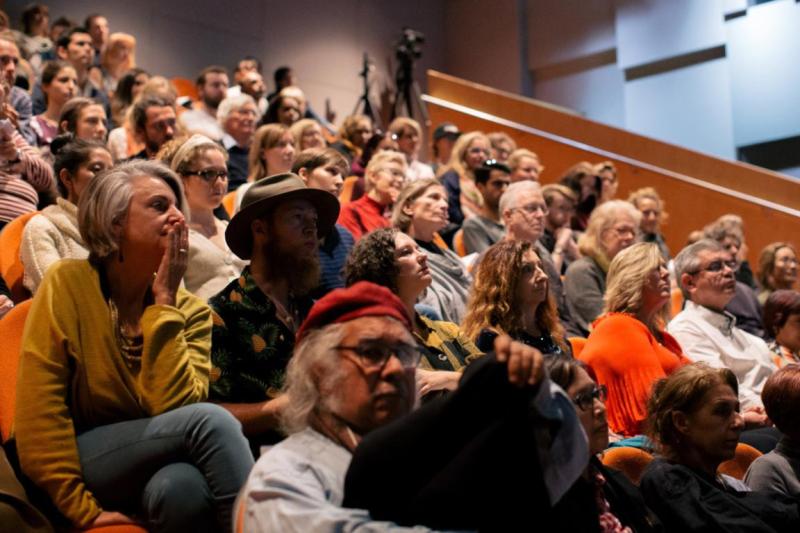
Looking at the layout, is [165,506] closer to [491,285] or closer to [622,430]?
[491,285]

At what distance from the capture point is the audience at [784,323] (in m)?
4.29

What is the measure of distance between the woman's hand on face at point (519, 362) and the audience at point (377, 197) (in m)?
2.93

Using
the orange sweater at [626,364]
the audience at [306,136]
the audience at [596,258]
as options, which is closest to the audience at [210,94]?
the audience at [306,136]

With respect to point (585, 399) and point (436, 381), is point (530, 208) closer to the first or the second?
point (436, 381)

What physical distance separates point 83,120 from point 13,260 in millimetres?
1544

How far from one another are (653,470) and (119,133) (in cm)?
321

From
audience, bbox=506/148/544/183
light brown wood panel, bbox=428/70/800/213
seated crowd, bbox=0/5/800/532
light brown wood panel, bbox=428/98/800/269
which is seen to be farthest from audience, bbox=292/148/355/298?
light brown wood panel, bbox=428/70/800/213

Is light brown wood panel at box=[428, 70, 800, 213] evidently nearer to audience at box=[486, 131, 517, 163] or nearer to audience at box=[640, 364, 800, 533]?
audience at box=[486, 131, 517, 163]

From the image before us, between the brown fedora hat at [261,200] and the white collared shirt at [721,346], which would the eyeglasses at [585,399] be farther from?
the white collared shirt at [721,346]

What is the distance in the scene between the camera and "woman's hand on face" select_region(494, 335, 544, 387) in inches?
55.9

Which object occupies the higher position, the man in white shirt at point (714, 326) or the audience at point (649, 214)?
the audience at point (649, 214)

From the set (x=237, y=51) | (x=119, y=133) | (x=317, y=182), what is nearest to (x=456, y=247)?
(x=317, y=182)

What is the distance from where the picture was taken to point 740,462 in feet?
9.58

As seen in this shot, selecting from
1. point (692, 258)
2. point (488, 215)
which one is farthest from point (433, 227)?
point (488, 215)
